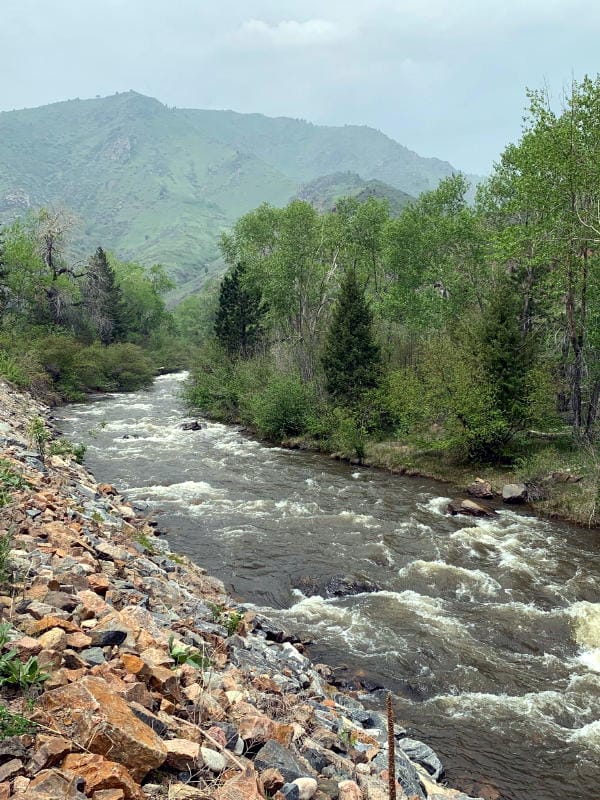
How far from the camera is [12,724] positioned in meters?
3.57

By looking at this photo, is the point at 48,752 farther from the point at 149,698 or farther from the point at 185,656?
the point at 185,656

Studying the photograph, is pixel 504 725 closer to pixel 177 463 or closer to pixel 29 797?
pixel 29 797

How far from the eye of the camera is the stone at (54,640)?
4.52 m

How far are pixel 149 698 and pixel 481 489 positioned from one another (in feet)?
59.0

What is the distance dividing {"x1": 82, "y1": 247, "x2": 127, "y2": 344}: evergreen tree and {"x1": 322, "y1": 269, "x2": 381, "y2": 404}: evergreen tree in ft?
122

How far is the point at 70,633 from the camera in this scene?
4969mm

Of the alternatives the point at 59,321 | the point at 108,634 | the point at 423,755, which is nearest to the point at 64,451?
the point at 108,634

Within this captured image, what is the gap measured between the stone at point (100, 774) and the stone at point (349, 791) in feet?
6.44

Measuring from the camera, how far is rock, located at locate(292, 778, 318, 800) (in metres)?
4.25

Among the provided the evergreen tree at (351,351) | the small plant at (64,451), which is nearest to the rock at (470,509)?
the evergreen tree at (351,351)

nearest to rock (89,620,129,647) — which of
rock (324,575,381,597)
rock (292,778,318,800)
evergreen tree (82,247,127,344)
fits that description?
rock (292,778,318,800)

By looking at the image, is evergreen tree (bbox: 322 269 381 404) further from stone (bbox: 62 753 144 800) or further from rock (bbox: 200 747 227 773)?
stone (bbox: 62 753 144 800)

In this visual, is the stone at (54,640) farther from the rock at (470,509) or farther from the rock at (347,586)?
the rock at (470,509)

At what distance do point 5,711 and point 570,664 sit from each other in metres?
9.84
